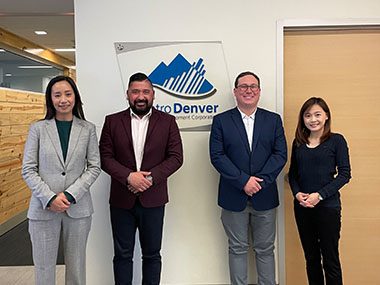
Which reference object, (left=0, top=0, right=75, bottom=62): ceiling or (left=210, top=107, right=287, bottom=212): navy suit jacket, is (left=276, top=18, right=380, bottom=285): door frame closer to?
(left=210, top=107, right=287, bottom=212): navy suit jacket

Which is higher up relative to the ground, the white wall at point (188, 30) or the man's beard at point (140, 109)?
the white wall at point (188, 30)

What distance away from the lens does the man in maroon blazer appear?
99.0 inches

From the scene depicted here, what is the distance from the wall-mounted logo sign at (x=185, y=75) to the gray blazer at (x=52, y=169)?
2.81ft

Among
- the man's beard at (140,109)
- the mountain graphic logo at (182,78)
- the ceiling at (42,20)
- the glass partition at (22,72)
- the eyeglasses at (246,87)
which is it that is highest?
the ceiling at (42,20)

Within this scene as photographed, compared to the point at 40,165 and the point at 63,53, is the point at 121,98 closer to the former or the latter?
the point at 40,165

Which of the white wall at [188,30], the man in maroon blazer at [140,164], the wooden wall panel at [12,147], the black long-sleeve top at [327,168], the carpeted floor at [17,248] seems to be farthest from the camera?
the wooden wall panel at [12,147]

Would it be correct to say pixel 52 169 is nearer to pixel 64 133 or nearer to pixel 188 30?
pixel 64 133

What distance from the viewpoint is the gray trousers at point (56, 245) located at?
7.33 feet

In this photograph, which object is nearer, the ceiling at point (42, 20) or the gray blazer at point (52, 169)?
the gray blazer at point (52, 169)

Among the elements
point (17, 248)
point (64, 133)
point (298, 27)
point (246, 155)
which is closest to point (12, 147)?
point (17, 248)

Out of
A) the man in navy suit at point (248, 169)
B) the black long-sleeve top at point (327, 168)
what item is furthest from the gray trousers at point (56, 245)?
the black long-sleeve top at point (327, 168)

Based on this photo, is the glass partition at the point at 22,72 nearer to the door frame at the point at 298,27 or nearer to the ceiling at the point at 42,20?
the ceiling at the point at 42,20

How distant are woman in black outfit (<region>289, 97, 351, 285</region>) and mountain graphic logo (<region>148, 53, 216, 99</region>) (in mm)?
861

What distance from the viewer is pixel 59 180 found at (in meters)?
2.24
